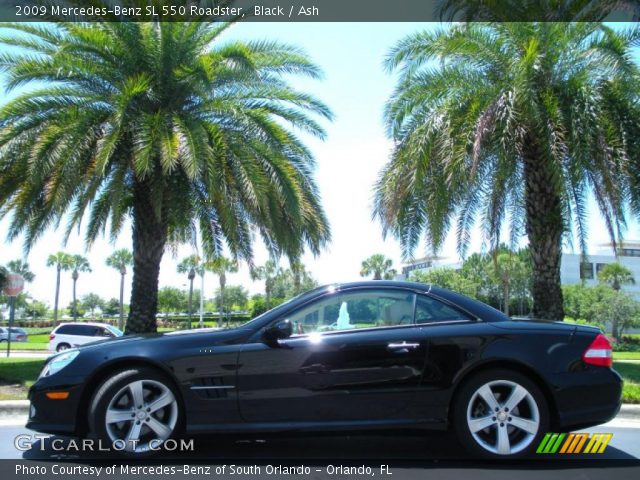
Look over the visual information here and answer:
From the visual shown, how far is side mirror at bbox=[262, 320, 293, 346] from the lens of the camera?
15.9 ft

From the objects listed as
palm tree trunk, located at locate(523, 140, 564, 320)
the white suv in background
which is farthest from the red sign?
palm tree trunk, located at locate(523, 140, 564, 320)

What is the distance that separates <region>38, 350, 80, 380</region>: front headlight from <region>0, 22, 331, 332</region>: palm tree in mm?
5953

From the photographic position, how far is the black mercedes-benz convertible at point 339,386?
189 inches

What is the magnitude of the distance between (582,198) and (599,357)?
7.56 meters

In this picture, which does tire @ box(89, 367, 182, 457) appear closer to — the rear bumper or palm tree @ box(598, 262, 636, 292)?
the rear bumper

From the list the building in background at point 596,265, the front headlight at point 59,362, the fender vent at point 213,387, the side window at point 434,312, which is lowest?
the fender vent at point 213,387

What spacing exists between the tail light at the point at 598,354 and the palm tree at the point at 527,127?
587 centimetres

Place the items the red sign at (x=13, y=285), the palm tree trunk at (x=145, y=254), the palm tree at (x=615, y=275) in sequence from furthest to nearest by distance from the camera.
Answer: the palm tree at (x=615, y=275), the red sign at (x=13, y=285), the palm tree trunk at (x=145, y=254)

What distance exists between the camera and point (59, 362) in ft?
16.7

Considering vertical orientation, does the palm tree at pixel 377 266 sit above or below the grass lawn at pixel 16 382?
above

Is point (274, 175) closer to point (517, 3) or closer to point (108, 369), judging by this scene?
point (517, 3)

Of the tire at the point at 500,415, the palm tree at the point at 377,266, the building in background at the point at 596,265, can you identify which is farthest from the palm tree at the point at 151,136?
the building in background at the point at 596,265

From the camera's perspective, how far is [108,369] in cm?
496

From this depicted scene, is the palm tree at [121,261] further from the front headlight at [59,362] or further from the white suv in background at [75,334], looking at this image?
the front headlight at [59,362]
